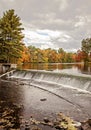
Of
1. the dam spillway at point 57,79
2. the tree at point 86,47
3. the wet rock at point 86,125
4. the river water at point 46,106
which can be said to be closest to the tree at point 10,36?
the dam spillway at point 57,79

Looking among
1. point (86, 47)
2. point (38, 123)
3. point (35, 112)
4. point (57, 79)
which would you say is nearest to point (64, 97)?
point (35, 112)

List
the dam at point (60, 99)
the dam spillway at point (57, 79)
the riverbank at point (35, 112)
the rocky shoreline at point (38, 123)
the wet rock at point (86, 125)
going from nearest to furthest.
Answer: the wet rock at point (86, 125)
the rocky shoreline at point (38, 123)
the riverbank at point (35, 112)
the dam at point (60, 99)
the dam spillway at point (57, 79)

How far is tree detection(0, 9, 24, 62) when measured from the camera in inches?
1602

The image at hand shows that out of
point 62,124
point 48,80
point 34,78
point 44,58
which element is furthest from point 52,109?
point 44,58

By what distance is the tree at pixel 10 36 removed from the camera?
133 feet

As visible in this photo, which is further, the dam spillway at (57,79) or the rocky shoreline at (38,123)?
the dam spillway at (57,79)

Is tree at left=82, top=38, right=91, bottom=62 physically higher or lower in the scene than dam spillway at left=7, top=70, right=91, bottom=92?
higher

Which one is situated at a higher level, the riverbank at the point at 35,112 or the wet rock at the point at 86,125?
the riverbank at the point at 35,112

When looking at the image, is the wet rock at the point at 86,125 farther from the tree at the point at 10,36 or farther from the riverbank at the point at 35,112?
the tree at the point at 10,36

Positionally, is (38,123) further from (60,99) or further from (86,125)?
(60,99)

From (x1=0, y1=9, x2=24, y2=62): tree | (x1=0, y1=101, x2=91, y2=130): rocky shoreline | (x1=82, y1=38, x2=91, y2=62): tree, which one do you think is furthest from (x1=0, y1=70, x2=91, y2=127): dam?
(x1=82, y1=38, x2=91, y2=62): tree

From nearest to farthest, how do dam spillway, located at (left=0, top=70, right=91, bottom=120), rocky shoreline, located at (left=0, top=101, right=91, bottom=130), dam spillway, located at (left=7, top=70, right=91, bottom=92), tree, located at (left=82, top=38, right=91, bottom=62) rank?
rocky shoreline, located at (left=0, top=101, right=91, bottom=130) < dam spillway, located at (left=0, top=70, right=91, bottom=120) < dam spillway, located at (left=7, top=70, right=91, bottom=92) < tree, located at (left=82, top=38, right=91, bottom=62)

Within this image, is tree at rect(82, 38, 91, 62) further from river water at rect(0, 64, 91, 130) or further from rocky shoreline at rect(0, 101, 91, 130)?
rocky shoreline at rect(0, 101, 91, 130)

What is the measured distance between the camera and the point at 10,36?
136 feet
